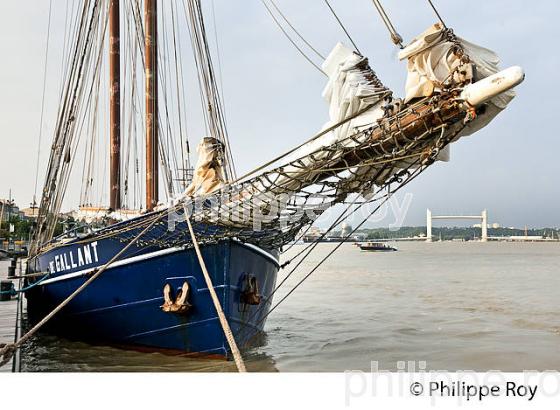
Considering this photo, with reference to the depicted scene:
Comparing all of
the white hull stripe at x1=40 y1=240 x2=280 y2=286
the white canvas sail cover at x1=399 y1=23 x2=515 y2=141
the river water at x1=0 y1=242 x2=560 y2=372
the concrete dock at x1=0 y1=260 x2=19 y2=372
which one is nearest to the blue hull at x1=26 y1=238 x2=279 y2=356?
the white hull stripe at x1=40 y1=240 x2=280 y2=286

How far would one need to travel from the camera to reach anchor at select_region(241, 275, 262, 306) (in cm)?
654

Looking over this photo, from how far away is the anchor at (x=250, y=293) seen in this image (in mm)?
6535

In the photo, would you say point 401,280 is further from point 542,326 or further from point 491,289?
point 542,326

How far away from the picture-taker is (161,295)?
6.31m

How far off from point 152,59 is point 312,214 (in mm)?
4655

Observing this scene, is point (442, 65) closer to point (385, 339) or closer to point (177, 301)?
point (177, 301)

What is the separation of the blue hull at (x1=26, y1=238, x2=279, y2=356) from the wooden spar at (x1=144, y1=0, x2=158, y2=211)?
1.70 meters

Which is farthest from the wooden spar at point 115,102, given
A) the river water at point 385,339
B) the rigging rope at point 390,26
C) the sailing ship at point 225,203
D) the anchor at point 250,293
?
the rigging rope at point 390,26

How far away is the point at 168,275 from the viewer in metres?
6.27

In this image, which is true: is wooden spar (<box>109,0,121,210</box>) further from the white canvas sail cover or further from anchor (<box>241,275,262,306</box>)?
the white canvas sail cover
